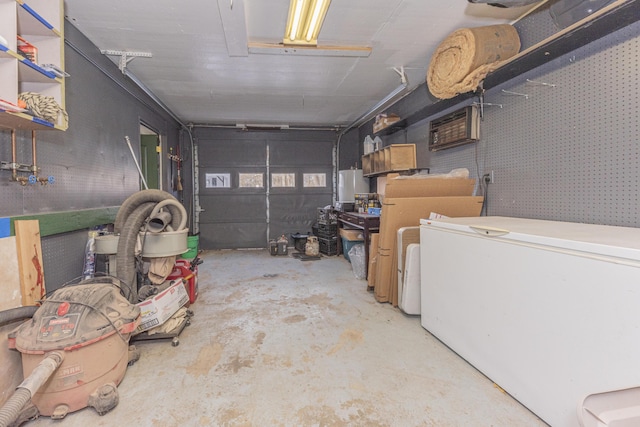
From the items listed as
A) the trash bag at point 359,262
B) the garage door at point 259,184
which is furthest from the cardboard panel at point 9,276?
the garage door at point 259,184

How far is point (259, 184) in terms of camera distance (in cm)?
618

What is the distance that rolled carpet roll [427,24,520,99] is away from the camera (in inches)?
89.2

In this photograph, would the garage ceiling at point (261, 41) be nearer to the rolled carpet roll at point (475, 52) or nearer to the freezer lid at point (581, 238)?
the rolled carpet roll at point (475, 52)

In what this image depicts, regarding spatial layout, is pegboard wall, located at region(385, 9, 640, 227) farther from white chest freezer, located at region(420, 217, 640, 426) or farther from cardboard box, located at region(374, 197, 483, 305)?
white chest freezer, located at region(420, 217, 640, 426)

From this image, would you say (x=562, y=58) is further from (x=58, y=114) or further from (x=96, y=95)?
(x=96, y=95)

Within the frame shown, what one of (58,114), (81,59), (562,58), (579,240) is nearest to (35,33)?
(58,114)

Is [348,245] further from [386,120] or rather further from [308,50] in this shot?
[308,50]

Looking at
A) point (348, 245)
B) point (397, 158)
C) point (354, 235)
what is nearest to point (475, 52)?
point (397, 158)

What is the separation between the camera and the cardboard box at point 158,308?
2.14 metres

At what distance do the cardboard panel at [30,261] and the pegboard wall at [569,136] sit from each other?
3.49 m

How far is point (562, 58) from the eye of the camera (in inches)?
80.3

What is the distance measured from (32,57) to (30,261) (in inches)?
48.7

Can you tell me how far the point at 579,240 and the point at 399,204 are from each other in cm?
166

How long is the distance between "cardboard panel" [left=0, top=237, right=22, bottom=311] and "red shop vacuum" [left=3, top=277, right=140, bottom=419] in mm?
267
